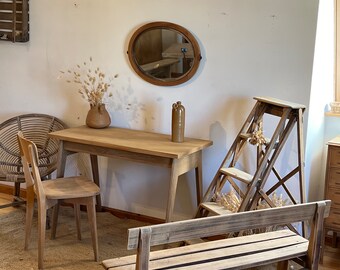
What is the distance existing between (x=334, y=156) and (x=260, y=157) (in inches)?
18.0

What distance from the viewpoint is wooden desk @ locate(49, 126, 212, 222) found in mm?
Result: 3146

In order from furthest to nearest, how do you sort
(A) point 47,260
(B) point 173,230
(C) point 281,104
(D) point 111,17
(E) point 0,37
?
(E) point 0,37
(D) point 111,17
(A) point 47,260
(C) point 281,104
(B) point 173,230

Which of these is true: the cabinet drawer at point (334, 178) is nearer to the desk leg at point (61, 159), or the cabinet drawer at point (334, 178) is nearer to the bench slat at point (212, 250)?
the bench slat at point (212, 250)

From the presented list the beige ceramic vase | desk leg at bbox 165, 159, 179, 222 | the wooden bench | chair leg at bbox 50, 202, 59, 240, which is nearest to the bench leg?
the wooden bench

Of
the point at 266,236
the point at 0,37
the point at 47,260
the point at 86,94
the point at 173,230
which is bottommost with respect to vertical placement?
the point at 47,260

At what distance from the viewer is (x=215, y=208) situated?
10.2 feet

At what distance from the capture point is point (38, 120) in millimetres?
4070

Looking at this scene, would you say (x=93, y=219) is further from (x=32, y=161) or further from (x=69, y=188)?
(x=32, y=161)

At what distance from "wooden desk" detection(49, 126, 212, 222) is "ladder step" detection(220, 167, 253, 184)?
23 cm

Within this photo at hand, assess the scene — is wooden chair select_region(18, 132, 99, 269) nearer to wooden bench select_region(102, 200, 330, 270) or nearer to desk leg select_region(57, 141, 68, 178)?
desk leg select_region(57, 141, 68, 178)

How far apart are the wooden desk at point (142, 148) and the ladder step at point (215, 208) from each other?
0.68ft

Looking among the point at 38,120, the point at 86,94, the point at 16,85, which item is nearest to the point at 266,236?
the point at 86,94

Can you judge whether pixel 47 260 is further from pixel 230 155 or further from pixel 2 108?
pixel 2 108

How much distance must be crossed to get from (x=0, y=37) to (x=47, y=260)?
6.14ft
